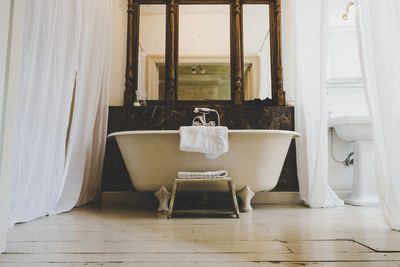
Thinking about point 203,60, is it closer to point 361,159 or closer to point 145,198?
point 145,198

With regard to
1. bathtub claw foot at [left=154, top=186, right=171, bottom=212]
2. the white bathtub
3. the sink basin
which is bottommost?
bathtub claw foot at [left=154, top=186, right=171, bottom=212]

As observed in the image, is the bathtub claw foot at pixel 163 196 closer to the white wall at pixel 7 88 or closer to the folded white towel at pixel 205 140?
the folded white towel at pixel 205 140

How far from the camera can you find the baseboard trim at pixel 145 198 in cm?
265

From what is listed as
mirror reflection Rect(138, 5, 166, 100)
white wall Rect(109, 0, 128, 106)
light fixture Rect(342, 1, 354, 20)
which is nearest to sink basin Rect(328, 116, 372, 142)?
light fixture Rect(342, 1, 354, 20)

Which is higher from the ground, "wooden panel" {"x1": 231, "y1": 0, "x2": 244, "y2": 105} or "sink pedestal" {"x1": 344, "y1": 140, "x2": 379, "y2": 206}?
"wooden panel" {"x1": 231, "y1": 0, "x2": 244, "y2": 105}

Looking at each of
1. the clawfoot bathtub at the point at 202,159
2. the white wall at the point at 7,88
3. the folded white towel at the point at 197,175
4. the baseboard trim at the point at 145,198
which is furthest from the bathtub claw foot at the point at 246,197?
the white wall at the point at 7,88

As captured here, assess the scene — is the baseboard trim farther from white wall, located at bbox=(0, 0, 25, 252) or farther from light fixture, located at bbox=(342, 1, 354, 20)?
light fixture, located at bbox=(342, 1, 354, 20)

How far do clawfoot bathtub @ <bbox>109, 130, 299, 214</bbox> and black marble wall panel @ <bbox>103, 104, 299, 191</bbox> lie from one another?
513 millimetres

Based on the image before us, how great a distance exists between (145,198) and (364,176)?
1946 millimetres

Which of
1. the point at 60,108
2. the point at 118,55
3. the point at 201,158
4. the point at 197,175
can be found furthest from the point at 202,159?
the point at 118,55

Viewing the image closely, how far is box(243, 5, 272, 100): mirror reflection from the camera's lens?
113 inches

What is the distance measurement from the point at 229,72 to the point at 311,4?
918 mm

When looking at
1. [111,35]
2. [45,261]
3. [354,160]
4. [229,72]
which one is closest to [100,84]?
[111,35]

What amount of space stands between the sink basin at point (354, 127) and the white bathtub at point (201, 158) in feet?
1.98
